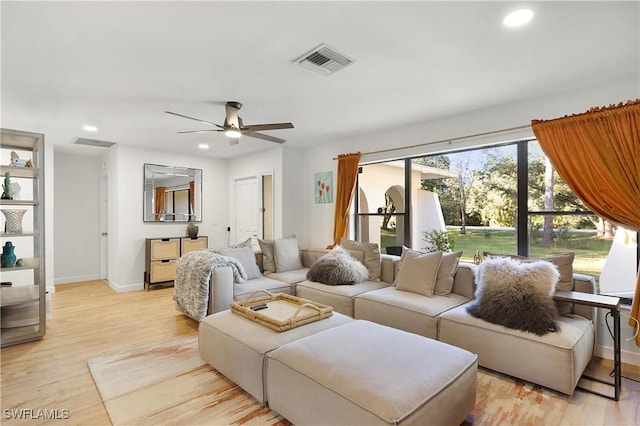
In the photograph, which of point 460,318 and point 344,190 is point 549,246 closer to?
point 460,318

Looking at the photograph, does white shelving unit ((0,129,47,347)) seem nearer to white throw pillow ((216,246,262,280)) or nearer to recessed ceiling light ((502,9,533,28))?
white throw pillow ((216,246,262,280))

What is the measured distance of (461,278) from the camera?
130 inches

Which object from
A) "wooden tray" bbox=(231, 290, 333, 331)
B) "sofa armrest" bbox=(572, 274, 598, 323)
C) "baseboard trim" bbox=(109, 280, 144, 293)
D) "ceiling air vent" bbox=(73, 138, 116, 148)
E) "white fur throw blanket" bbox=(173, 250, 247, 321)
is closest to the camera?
"wooden tray" bbox=(231, 290, 333, 331)

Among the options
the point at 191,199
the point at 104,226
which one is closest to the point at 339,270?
the point at 191,199

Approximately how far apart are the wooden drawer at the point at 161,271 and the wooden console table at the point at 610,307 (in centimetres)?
515

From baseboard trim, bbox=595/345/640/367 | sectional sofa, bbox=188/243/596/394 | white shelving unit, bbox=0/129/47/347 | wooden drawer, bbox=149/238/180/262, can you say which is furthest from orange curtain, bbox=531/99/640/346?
wooden drawer, bbox=149/238/180/262

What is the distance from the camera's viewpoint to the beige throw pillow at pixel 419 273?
3.23m

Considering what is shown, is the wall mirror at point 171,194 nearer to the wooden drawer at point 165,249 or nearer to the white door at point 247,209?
the wooden drawer at point 165,249

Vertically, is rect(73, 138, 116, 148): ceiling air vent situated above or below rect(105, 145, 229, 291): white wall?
above

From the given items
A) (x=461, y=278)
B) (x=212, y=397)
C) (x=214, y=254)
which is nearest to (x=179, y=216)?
(x=214, y=254)

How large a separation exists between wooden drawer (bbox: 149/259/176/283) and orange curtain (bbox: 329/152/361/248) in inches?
110

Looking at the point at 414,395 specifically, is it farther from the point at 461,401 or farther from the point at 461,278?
the point at 461,278

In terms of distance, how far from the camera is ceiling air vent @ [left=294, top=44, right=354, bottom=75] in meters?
2.27

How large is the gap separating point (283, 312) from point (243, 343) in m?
0.50
